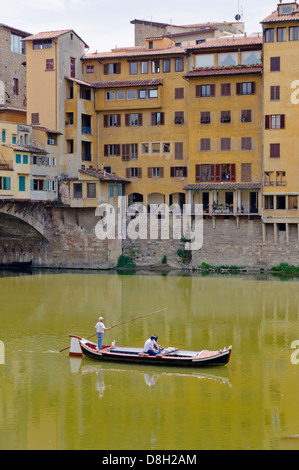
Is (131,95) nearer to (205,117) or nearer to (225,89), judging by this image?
(205,117)

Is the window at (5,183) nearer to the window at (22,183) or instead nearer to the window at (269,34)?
the window at (22,183)

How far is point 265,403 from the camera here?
83.1 ft

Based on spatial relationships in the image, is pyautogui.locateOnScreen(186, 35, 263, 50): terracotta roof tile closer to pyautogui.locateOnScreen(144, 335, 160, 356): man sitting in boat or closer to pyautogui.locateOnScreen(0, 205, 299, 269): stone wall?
→ pyautogui.locateOnScreen(0, 205, 299, 269): stone wall

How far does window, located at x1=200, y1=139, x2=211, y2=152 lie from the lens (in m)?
60.1

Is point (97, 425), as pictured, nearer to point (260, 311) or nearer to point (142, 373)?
point (142, 373)

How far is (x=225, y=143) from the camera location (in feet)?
196

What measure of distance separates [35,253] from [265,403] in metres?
38.9

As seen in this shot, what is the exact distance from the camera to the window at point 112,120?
63.7m

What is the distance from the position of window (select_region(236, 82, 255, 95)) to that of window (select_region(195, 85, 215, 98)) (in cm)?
188

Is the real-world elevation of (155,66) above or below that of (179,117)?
above

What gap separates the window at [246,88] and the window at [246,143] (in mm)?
3257

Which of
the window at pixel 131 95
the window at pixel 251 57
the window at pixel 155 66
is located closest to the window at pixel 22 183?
the window at pixel 131 95

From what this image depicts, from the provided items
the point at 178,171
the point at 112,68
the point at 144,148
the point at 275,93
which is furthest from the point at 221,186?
the point at 112,68

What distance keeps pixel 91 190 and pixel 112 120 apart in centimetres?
682
